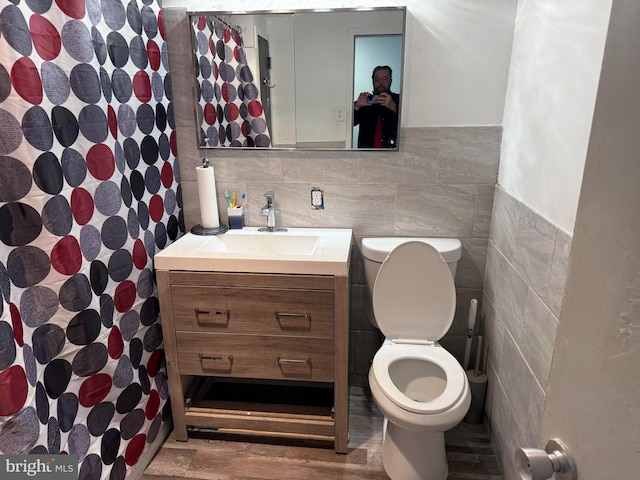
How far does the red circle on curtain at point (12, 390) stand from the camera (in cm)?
108

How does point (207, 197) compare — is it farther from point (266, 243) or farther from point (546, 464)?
point (546, 464)

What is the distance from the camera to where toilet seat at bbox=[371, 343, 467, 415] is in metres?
1.55

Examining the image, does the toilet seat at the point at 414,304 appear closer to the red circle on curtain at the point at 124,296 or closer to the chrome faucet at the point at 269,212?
the chrome faucet at the point at 269,212

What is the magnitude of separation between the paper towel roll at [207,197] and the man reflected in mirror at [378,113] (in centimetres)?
72

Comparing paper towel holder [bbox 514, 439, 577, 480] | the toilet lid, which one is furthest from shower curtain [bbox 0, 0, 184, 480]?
paper towel holder [bbox 514, 439, 577, 480]

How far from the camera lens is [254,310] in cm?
178

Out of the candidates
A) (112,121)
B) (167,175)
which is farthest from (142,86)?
(167,175)

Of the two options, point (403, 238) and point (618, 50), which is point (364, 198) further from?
point (618, 50)

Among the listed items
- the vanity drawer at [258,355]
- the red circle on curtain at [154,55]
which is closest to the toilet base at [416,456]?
the vanity drawer at [258,355]

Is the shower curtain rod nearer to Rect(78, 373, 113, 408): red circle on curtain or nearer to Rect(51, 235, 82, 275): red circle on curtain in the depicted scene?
Rect(51, 235, 82, 275): red circle on curtain

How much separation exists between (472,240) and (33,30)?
1.87 metres

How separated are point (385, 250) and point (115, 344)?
116cm

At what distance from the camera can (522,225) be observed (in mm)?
1616

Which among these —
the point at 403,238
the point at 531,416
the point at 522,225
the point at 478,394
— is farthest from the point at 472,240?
A: the point at 531,416
